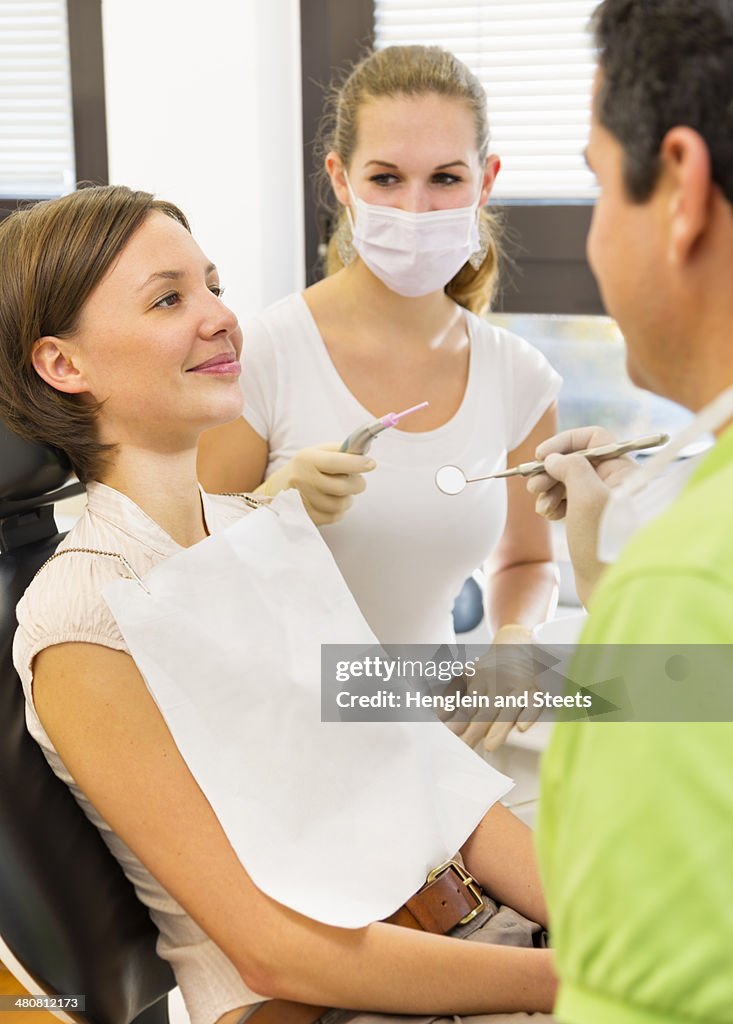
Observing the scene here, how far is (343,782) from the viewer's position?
1.14 m

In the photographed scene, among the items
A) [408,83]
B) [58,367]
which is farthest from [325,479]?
→ [408,83]

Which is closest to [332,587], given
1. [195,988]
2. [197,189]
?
[195,988]

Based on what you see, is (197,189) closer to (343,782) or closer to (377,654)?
(377,654)

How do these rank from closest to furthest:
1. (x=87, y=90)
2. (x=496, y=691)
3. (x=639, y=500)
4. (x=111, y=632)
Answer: (x=639, y=500) → (x=111, y=632) → (x=496, y=691) → (x=87, y=90)

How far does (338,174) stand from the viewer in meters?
1.63

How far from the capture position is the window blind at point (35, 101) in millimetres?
2574

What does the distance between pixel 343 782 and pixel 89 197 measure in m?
0.72

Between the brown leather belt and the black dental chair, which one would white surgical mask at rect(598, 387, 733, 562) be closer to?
the brown leather belt

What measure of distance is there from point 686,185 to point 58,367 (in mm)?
843

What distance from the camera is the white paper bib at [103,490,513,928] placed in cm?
106

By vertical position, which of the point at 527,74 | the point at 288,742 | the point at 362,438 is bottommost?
the point at 288,742

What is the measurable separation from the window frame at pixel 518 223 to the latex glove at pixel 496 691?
1.13 meters

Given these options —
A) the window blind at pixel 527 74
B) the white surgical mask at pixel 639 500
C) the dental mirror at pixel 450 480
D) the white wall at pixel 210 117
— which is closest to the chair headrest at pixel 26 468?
the dental mirror at pixel 450 480

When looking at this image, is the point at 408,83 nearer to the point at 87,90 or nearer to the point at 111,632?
the point at 111,632
